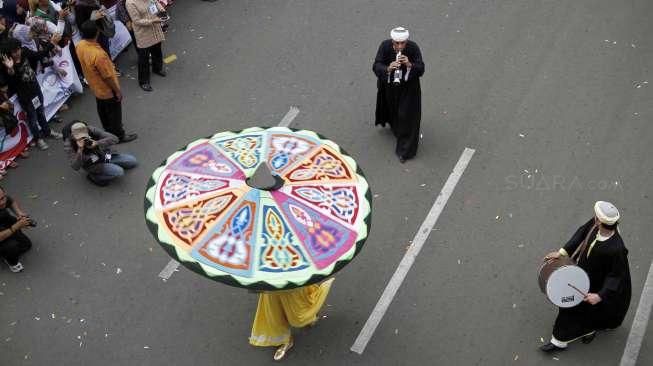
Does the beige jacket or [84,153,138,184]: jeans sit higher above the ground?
the beige jacket

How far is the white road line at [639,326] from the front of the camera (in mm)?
7191

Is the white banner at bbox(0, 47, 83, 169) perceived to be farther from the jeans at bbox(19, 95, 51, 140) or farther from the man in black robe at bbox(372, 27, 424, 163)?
the man in black robe at bbox(372, 27, 424, 163)

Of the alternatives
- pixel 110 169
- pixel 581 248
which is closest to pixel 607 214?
pixel 581 248

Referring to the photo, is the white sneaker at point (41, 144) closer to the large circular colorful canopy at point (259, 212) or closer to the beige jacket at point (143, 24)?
the beige jacket at point (143, 24)

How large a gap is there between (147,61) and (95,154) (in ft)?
7.35

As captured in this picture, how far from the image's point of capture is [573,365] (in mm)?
7156

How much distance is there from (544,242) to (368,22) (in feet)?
17.1

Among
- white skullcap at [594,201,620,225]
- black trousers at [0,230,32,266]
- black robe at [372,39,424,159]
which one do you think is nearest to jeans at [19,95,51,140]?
black trousers at [0,230,32,266]

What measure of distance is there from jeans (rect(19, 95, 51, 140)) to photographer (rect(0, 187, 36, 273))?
1.87 m

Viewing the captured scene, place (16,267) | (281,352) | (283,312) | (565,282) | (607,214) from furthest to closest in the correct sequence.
Result: 1. (16,267)
2. (281,352)
3. (283,312)
4. (565,282)
5. (607,214)

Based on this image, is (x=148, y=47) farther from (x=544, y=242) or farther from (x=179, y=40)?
(x=544, y=242)

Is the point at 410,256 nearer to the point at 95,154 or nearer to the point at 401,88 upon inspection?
the point at 401,88

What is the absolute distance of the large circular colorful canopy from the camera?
18.0 feet

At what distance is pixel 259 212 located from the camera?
571 centimetres
